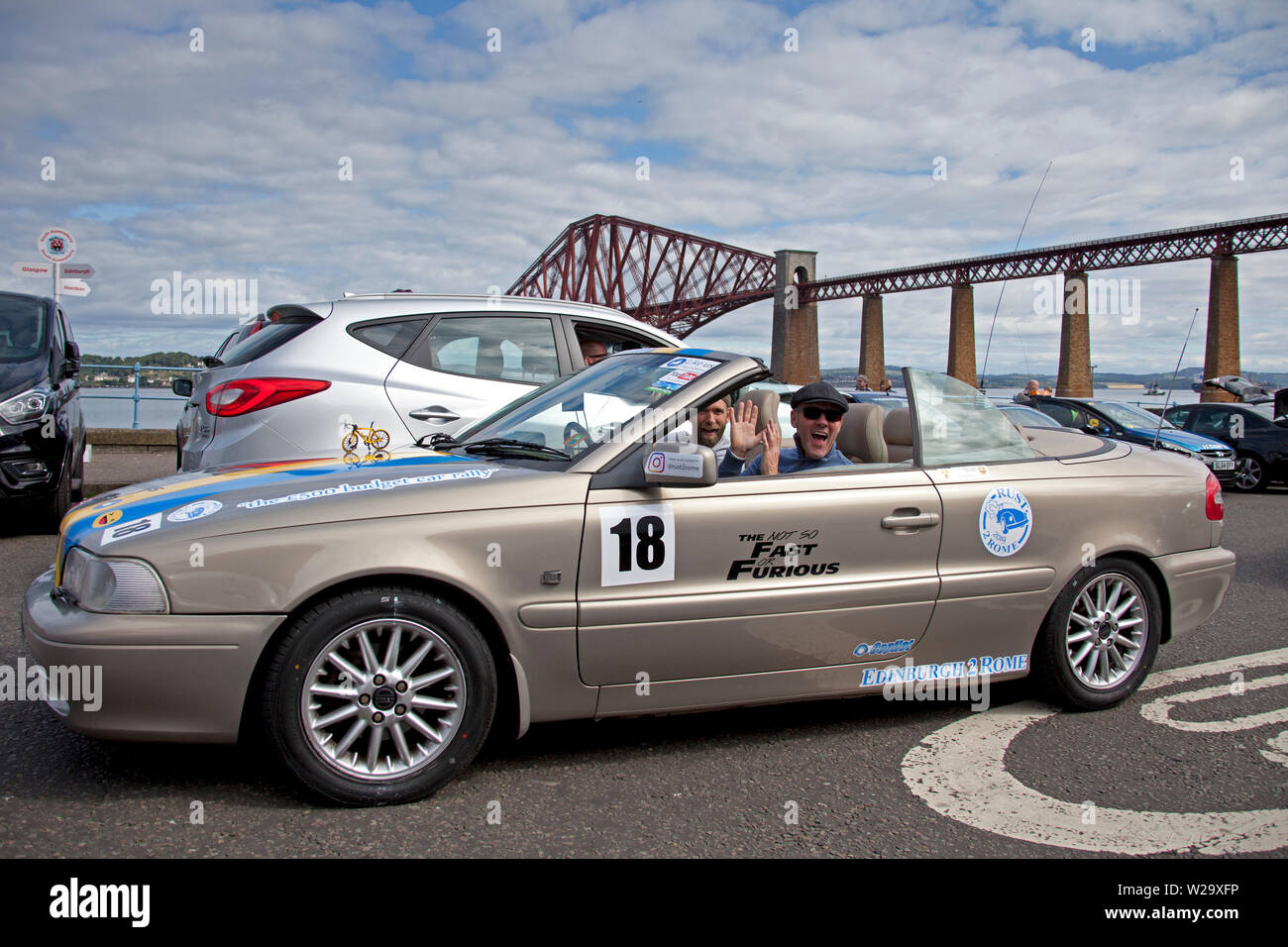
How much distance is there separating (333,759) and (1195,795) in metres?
2.53

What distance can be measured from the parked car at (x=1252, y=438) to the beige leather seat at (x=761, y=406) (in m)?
13.7

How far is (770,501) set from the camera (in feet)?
11.0

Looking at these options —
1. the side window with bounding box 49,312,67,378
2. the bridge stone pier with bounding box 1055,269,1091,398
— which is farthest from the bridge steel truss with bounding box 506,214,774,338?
the side window with bounding box 49,312,67,378

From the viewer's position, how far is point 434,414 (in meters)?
5.43

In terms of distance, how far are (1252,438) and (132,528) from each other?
16146 millimetres

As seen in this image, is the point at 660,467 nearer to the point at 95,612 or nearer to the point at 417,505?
the point at 417,505

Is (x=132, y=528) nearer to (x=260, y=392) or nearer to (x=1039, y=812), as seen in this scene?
(x=260, y=392)

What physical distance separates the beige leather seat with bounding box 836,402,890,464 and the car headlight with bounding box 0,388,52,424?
5707 millimetres

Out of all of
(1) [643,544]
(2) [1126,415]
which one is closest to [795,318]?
(2) [1126,415]

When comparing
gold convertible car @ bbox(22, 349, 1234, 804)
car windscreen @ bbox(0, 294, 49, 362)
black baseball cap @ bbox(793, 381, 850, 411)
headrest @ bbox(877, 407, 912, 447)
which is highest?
car windscreen @ bbox(0, 294, 49, 362)

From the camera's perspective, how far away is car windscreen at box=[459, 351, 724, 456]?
343 centimetres

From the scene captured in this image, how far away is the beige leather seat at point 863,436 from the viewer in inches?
160

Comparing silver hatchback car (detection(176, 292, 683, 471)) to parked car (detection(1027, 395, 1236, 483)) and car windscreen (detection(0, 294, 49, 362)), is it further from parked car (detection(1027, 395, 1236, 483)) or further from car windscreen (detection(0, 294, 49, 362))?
parked car (detection(1027, 395, 1236, 483))

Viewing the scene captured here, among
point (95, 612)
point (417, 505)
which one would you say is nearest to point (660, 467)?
point (417, 505)
